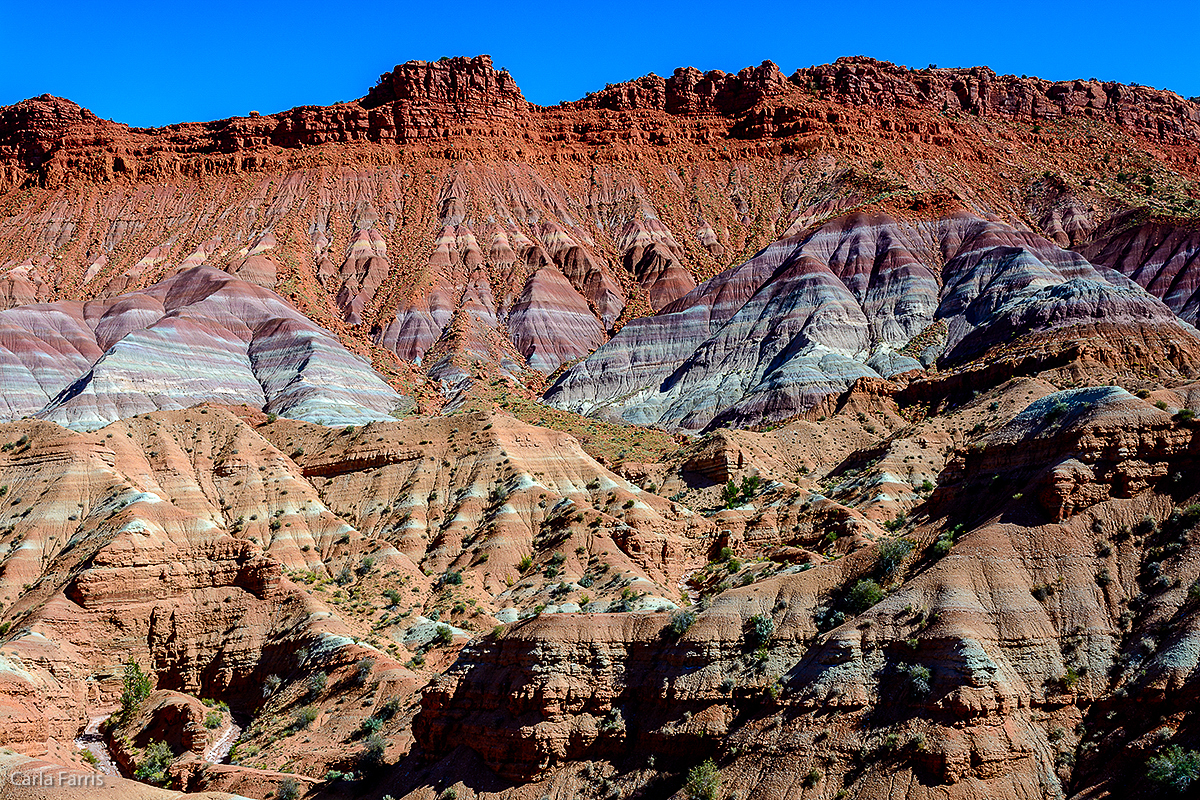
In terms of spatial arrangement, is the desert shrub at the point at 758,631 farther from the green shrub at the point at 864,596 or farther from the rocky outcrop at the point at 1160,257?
the rocky outcrop at the point at 1160,257

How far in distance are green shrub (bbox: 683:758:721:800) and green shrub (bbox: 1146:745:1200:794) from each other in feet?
37.2

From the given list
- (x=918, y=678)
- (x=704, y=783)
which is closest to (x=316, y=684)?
(x=704, y=783)

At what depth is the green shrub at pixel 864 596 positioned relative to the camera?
36.0 metres

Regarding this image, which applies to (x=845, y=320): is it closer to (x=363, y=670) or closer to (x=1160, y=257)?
(x=1160, y=257)

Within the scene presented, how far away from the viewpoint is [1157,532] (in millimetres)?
35375

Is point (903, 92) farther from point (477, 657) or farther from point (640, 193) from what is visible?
point (477, 657)

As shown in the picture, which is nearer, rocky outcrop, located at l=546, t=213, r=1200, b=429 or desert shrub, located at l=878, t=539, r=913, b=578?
desert shrub, located at l=878, t=539, r=913, b=578

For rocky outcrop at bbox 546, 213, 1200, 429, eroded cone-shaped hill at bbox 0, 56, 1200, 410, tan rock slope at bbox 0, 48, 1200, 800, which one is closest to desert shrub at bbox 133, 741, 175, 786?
tan rock slope at bbox 0, 48, 1200, 800

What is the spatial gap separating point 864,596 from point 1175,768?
1047 centimetres

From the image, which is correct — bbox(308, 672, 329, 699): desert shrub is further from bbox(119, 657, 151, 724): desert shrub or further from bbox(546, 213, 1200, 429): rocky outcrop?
bbox(546, 213, 1200, 429): rocky outcrop

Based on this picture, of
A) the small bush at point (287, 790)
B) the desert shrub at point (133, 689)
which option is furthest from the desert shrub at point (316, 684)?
the small bush at point (287, 790)

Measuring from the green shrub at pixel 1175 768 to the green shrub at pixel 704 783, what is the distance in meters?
11.3

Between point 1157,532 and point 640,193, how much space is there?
140834mm

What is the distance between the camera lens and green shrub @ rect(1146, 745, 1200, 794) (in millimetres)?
26984
